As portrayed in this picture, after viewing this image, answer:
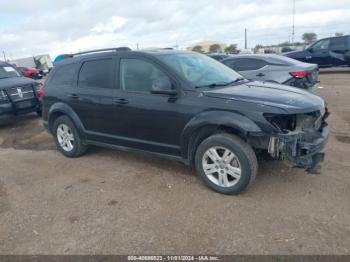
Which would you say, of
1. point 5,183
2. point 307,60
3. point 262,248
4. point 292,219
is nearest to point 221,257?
point 262,248

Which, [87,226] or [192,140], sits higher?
[192,140]

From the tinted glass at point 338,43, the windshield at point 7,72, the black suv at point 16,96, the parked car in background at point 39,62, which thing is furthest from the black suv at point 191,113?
the parked car in background at point 39,62

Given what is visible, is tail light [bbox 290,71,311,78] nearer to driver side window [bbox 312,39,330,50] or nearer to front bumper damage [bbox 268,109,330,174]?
front bumper damage [bbox 268,109,330,174]

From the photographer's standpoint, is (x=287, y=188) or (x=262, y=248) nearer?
(x=262, y=248)

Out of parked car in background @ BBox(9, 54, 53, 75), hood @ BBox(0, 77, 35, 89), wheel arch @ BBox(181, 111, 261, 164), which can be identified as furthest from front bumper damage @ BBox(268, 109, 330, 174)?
parked car in background @ BBox(9, 54, 53, 75)

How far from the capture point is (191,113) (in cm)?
428

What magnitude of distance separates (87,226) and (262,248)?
1.83 m

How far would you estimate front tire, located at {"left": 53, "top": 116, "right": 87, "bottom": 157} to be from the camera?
19.2 feet

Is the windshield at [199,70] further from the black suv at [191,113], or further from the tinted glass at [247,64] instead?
the tinted glass at [247,64]

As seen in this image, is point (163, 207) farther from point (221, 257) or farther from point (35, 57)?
point (35, 57)

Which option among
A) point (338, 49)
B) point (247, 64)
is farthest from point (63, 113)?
point (338, 49)

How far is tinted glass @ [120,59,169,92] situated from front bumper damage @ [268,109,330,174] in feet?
5.48

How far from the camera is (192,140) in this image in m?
4.37

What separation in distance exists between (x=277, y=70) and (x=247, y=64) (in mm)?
939
